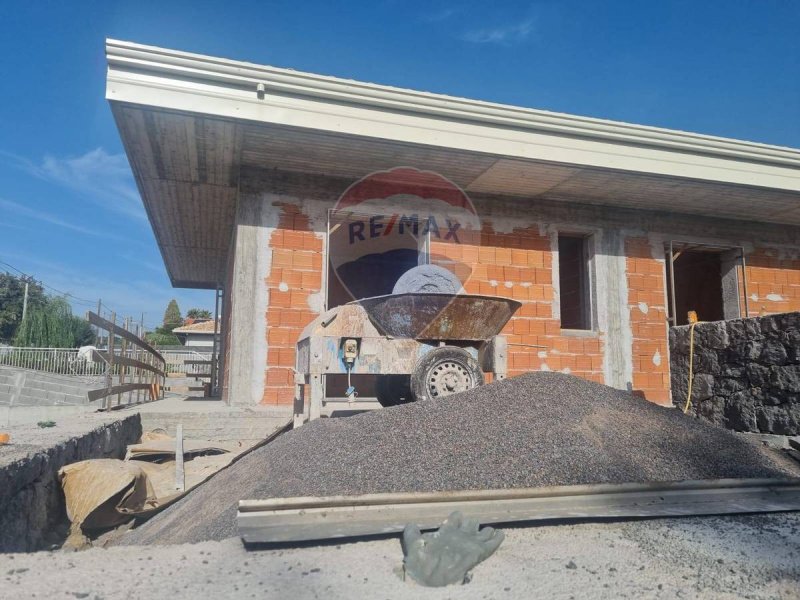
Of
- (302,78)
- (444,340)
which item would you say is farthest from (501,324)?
(302,78)

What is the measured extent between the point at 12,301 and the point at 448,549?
53.0m

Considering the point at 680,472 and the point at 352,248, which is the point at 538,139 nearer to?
the point at 680,472

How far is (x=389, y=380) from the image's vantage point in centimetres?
650

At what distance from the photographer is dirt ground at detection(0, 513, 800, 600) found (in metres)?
2.39

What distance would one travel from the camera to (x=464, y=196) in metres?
8.92

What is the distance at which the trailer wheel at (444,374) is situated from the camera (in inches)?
215

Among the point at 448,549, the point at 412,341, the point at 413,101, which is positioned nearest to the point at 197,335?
the point at 413,101

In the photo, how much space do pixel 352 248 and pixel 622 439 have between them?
9.66m

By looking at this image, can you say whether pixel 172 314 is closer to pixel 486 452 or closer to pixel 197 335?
pixel 197 335

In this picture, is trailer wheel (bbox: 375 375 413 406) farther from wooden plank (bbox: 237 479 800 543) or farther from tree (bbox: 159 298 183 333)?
tree (bbox: 159 298 183 333)

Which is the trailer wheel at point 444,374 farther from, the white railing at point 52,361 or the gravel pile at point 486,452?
the white railing at point 52,361

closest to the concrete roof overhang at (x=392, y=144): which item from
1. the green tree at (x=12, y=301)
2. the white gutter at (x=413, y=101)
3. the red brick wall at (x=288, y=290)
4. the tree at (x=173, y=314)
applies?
the white gutter at (x=413, y=101)

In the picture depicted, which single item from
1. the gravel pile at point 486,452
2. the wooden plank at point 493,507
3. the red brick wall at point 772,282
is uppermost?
the red brick wall at point 772,282

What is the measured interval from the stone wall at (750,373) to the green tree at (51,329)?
33.1m
